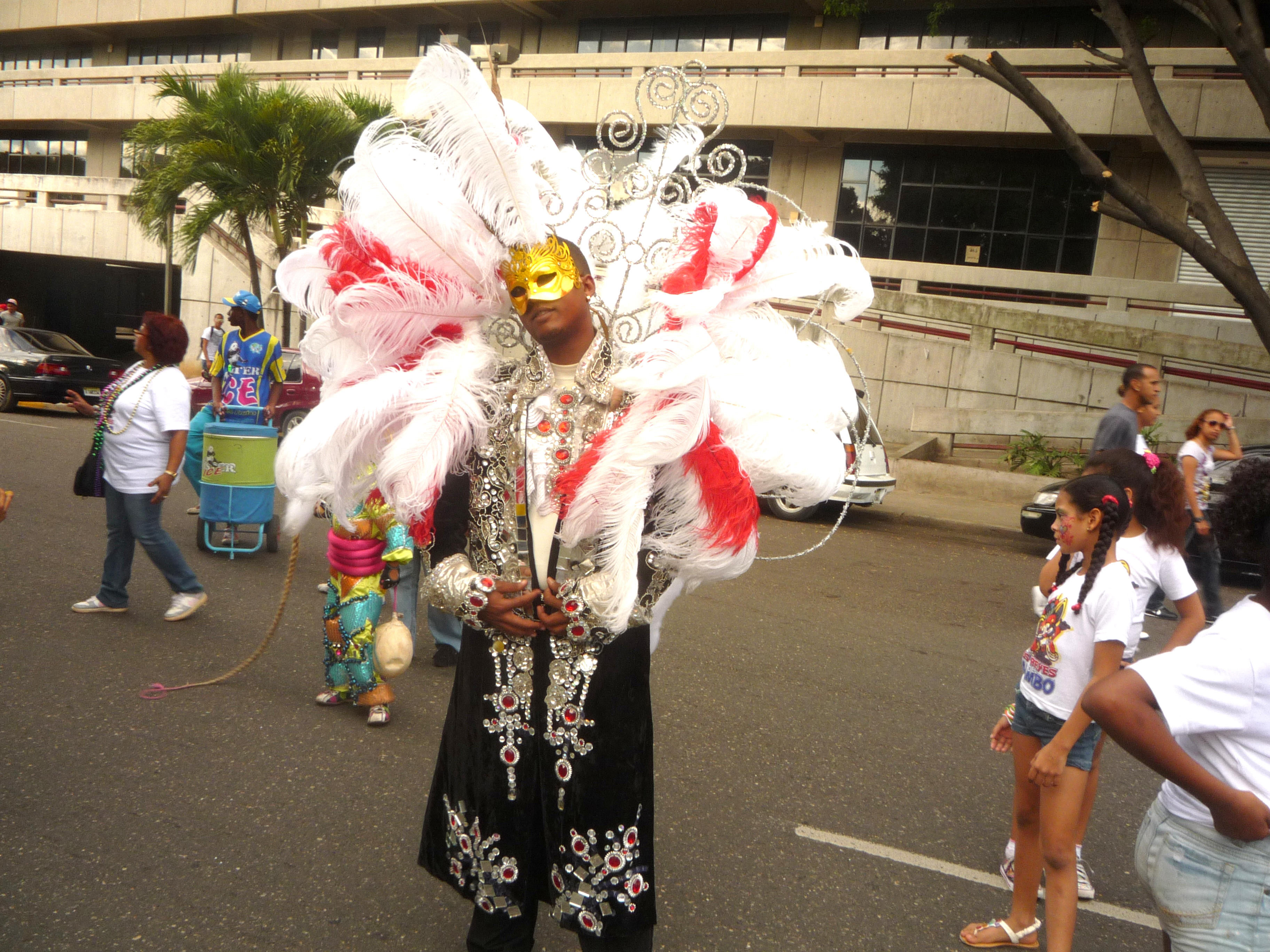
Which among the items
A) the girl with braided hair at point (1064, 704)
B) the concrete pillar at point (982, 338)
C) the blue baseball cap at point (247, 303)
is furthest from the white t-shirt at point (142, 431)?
the concrete pillar at point (982, 338)

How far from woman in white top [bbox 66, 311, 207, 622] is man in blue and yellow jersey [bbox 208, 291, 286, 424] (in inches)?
88.4

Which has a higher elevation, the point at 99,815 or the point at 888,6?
the point at 888,6

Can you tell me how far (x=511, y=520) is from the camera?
8.48 ft

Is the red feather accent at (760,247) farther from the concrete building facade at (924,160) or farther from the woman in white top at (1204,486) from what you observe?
the concrete building facade at (924,160)

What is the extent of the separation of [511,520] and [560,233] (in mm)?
741

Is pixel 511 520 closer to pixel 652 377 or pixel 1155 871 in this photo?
pixel 652 377

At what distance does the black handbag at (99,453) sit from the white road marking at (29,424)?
9.34m

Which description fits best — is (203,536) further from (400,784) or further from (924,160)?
(924,160)

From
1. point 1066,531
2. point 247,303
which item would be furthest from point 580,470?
point 247,303

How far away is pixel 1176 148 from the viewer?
13.0 m

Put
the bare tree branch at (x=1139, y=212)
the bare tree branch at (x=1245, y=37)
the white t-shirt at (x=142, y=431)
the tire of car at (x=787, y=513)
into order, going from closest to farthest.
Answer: the white t-shirt at (x=142, y=431) < the tire of car at (x=787, y=513) < the bare tree branch at (x=1245, y=37) < the bare tree branch at (x=1139, y=212)

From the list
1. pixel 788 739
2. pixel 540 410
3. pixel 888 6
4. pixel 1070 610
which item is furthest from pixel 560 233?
pixel 888 6

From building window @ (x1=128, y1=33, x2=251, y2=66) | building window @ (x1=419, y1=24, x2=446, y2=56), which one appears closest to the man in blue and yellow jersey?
building window @ (x1=419, y1=24, x2=446, y2=56)

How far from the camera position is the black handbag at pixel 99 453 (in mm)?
5887
